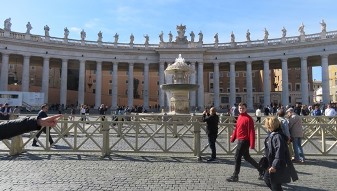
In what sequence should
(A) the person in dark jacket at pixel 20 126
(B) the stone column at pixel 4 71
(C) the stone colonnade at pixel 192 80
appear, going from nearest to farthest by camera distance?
(A) the person in dark jacket at pixel 20 126, (B) the stone column at pixel 4 71, (C) the stone colonnade at pixel 192 80

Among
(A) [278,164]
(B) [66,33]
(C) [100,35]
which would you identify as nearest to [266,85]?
(C) [100,35]

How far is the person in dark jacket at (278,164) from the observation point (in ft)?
20.5

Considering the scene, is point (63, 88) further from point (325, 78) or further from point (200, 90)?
point (325, 78)

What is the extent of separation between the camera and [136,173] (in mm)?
9562

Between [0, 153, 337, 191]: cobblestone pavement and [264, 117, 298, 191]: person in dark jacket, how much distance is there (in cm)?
178

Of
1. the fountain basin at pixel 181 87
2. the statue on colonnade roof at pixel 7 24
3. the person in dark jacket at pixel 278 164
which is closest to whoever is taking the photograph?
the person in dark jacket at pixel 278 164

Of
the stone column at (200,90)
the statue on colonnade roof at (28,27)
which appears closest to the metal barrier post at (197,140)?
the stone column at (200,90)

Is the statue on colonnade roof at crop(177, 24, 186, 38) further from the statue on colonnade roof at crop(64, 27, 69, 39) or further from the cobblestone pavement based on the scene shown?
the cobblestone pavement

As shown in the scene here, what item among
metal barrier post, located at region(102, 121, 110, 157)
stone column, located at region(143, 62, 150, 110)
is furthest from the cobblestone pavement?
stone column, located at region(143, 62, 150, 110)

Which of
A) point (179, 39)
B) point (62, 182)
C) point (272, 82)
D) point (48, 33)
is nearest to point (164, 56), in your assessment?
point (179, 39)

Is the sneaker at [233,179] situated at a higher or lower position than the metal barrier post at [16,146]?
lower

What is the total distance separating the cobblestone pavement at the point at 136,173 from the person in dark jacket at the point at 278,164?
69.9 inches

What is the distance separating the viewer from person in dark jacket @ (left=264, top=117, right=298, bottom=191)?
623 centimetres

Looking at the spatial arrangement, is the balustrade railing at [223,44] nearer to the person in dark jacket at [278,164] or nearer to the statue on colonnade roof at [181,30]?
the statue on colonnade roof at [181,30]
